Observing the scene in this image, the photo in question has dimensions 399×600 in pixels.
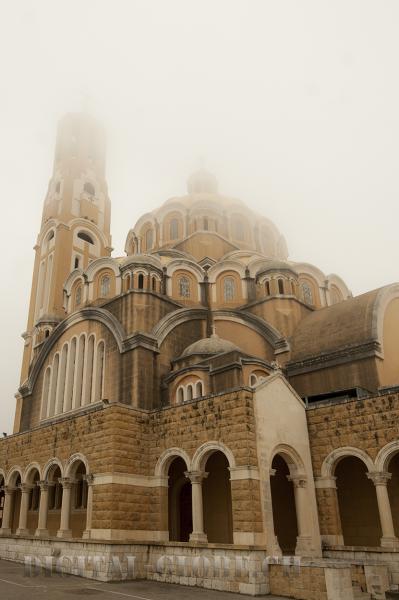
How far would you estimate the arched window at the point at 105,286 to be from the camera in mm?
22984

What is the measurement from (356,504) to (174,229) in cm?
2082

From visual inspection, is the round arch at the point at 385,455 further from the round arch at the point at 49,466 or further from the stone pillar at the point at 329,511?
the round arch at the point at 49,466

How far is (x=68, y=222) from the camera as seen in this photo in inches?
1230

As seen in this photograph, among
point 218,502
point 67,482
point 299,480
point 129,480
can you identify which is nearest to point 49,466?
point 67,482

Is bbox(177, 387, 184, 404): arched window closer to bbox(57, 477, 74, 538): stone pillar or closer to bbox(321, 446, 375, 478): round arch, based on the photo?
bbox(57, 477, 74, 538): stone pillar

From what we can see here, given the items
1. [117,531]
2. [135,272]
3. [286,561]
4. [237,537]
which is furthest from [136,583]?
[135,272]

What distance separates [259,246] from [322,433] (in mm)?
18613

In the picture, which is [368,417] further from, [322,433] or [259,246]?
[259,246]

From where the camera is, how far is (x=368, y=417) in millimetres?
13945

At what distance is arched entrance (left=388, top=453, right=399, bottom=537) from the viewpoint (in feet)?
45.6

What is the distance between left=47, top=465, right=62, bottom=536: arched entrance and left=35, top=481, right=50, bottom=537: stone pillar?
0.21 meters

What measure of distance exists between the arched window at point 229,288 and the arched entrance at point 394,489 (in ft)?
37.7

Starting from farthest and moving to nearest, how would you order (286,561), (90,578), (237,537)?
1. (90,578)
2. (237,537)
3. (286,561)

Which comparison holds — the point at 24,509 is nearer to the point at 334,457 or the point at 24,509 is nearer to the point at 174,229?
the point at 334,457
